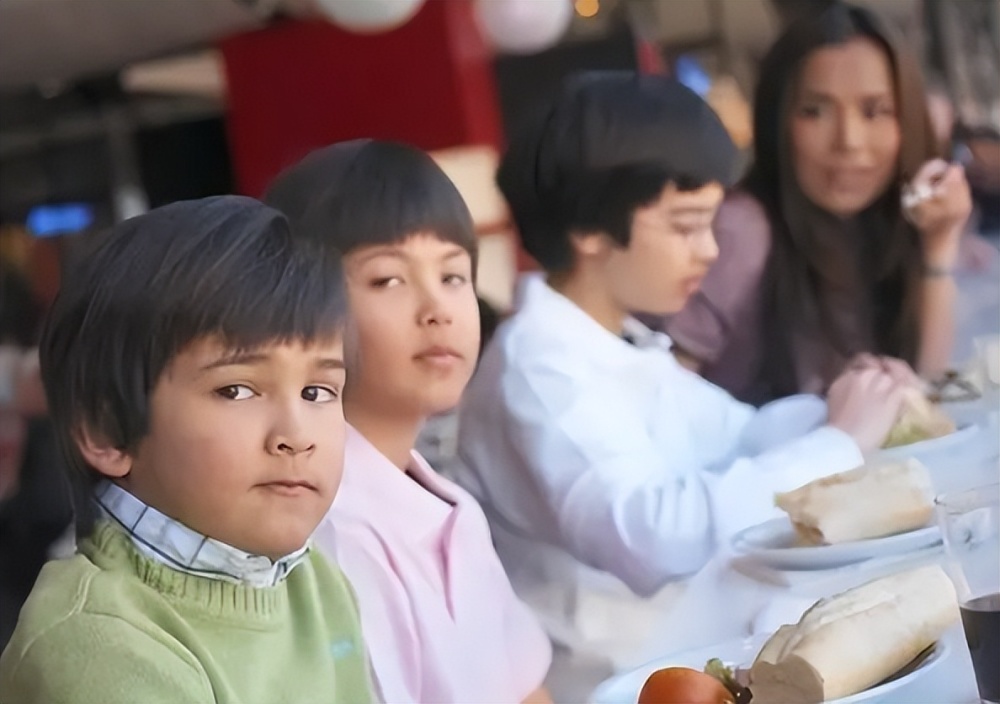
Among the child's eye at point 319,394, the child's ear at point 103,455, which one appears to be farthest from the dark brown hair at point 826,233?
the child's ear at point 103,455

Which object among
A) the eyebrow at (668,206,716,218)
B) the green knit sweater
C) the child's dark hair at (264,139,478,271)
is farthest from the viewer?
the eyebrow at (668,206,716,218)

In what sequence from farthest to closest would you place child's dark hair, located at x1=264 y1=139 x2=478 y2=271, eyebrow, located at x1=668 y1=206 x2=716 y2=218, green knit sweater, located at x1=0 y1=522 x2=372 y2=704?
eyebrow, located at x1=668 y1=206 x2=716 y2=218 → child's dark hair, located at x1=264 y1=139 x2=478 y2=271 → green knit sweater, located at x1=0 y1=522 x2=372 y2=704

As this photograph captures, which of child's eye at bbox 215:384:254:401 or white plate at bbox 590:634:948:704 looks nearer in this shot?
child's eye at bbox 215:384:254:401

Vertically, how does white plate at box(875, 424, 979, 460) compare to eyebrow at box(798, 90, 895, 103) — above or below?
below

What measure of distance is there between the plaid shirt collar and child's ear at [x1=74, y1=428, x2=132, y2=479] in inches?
0.4

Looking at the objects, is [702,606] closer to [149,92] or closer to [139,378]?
[139,378]

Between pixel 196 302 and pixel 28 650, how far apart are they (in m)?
0.26

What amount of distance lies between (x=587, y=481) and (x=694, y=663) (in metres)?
0.17

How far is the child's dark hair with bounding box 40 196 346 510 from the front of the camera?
829 mm

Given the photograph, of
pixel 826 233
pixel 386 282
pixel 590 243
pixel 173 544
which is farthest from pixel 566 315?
pixel 173 544

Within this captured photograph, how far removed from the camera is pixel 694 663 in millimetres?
965

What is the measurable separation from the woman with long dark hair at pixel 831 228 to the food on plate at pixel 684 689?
0.82ft

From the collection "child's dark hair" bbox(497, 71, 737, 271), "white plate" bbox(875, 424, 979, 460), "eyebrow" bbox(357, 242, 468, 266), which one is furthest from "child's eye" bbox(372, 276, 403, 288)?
"white plate" bbox(875, 424, 979, 460)

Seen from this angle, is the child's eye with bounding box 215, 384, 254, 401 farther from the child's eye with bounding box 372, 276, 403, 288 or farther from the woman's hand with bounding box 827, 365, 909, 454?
the woman's hand with bounding box 827, 365, 909, 454
